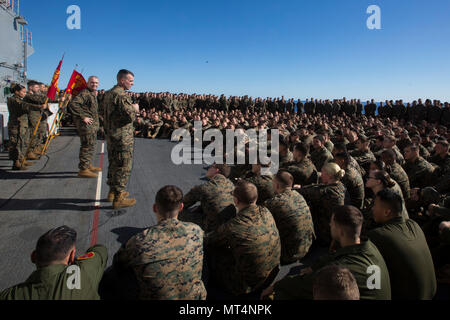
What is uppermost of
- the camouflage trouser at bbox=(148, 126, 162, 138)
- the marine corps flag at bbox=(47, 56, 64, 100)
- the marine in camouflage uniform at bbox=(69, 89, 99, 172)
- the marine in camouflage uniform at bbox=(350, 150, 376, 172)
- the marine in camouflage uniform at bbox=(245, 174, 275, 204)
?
the marine corps flag at bbox=(47, 56, 64, 100)

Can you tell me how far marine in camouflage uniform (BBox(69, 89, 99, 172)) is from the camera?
19.5 feet

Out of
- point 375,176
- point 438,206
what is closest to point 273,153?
point 375,176

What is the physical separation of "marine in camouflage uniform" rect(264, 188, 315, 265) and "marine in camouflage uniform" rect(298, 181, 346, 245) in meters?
0.49

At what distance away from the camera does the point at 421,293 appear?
223cm

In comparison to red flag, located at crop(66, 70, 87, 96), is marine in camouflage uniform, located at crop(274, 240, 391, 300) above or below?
below

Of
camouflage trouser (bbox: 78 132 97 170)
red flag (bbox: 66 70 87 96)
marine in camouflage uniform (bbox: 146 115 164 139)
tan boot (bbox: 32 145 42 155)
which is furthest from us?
marine in camouflage uniform (bbox: 146 115 164 139)

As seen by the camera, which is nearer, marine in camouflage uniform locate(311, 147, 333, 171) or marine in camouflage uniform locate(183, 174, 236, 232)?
marine in camouflage uniform locate(183, 174, 236, 232)

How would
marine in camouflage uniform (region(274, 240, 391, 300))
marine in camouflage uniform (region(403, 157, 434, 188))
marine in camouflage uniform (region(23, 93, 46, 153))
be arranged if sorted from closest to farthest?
marine in camouflage uniform (region(274, 240, 391, 300))
marine in camouflage uniform (region(403, 157, 434, 188))
marine in camouflage uniform (region(23, 93, 46, 153))

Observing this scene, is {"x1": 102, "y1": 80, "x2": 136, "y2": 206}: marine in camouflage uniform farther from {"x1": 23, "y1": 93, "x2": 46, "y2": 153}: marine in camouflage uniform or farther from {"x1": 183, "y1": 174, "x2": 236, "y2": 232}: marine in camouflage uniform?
{"x1": 23, "y1": 93, "x2": 46, "y2": 153}: marine in camouflage uniform

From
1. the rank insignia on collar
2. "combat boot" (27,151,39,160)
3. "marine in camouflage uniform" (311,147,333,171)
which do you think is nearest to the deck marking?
the rank insignia on collar

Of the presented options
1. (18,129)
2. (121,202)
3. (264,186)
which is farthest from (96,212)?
(18,129)

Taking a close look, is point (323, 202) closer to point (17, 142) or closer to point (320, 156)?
point (320, 156)
